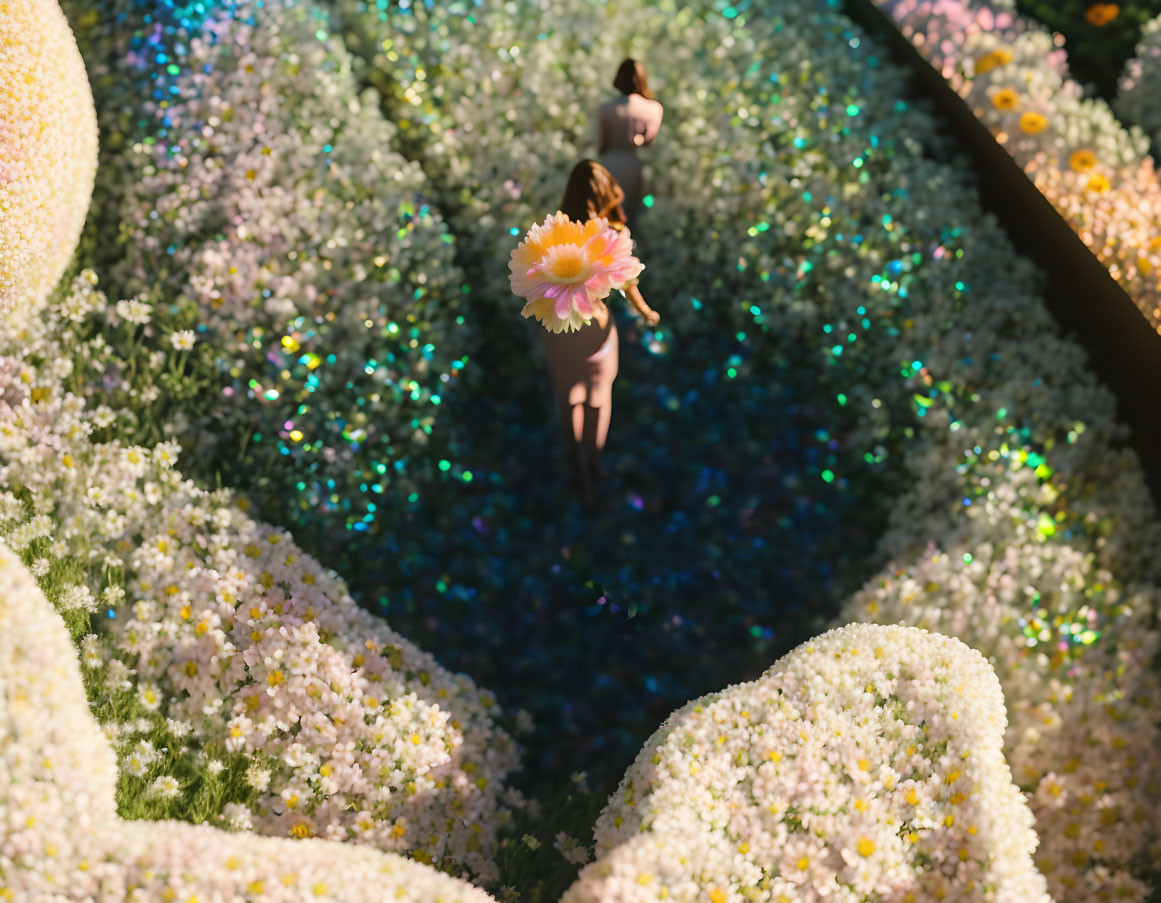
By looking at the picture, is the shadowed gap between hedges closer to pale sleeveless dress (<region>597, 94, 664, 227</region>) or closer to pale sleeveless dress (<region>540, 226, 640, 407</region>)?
pale sleeveless dress (<region>597, 94, 664, 227</region>)

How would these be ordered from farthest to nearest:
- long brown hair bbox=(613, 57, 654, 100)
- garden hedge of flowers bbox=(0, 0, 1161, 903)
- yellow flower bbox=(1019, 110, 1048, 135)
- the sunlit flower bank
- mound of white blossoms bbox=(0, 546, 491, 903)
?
yellow flower bbox=(1019, 110, 1048, 135) < long brown hair bbox=(613, 57, 654, 100) < the sunlit flower bank < garden hedge of flowers bbox=(0, 0, 1161, 903) < mound of white blossoms bbox=(0, 546, 491, 903)

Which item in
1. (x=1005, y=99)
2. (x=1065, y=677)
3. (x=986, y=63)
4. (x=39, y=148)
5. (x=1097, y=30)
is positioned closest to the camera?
(x=39, y=148)

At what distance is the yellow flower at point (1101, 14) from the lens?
18.9ft

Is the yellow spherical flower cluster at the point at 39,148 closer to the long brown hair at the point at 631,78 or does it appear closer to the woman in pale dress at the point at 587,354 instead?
the woman in pale dress at the point at 587,354

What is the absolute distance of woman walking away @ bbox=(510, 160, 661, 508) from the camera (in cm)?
369

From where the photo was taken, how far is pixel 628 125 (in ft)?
15.9

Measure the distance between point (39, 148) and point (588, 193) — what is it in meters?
2.60

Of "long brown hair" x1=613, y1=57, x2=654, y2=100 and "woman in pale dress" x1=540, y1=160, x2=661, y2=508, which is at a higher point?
"long brown hair" x1=613, y1=57, x2=654, y2=100

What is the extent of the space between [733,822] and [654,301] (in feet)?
10.8

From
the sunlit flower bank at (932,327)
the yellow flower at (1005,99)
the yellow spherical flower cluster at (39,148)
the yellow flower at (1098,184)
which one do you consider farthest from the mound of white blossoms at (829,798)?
the yellow spherical flower cluster at (39,148)

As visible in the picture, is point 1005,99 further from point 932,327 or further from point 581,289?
point 581,289

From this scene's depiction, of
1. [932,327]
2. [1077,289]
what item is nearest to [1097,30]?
[1077,289]

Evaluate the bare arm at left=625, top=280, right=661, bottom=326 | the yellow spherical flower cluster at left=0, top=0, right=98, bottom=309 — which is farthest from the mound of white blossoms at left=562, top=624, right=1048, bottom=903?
the yellow spherical flower cluster at left=0, top=0, right=98, bottom=309

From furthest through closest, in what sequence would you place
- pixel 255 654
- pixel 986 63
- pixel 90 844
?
pixel 986 63, pixel 255 654, pixel 90 844
